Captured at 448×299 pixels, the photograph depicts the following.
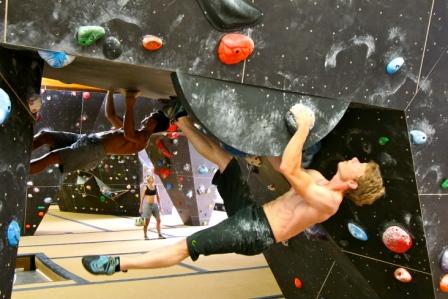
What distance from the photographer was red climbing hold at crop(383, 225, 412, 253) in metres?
3.32

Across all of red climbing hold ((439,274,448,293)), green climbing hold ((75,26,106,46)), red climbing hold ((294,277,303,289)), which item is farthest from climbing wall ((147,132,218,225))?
green climbing hold ((75,26,106,46))

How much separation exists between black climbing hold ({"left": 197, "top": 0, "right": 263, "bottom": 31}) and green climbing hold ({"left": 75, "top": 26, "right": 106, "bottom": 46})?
1.69 feet

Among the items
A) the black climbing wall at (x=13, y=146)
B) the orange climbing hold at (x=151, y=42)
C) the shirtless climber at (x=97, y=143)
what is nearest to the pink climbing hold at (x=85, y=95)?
the shirtless climber at (x=97, y=143)

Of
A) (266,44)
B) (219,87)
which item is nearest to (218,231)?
(219,87)

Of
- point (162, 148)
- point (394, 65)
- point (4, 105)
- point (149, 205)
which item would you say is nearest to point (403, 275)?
point (394, 65)

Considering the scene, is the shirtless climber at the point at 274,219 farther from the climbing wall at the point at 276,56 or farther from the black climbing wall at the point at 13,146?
the black climbing wall at the point at 13,146

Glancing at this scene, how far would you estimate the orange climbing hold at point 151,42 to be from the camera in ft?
7.46

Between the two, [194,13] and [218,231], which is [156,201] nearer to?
[218,231]

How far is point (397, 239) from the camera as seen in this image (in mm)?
3332

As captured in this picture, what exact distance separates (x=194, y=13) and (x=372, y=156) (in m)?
1.55

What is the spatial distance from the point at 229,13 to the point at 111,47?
1.96 ft

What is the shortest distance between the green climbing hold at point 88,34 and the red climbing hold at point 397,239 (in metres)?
2.21

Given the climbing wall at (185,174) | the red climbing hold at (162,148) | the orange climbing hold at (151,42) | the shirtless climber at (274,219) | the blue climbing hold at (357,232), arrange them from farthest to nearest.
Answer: the climbing wall at (185,174) → the red climbing hold at (162,148) → the blue climbing hold at (357,232) → the shirtless climber at (274,219) → the orange climbing hold at (151,42)

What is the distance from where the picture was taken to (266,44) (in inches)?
104
